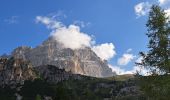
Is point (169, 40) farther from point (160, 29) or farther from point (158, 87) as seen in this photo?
point (158, 87)

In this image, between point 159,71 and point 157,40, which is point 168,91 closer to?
point 159,71

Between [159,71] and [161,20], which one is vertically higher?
[161,20]

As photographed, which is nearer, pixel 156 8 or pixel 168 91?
pixel 168 91

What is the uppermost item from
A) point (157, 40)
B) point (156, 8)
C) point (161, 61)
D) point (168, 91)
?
point (156, 8)

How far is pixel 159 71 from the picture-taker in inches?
1420

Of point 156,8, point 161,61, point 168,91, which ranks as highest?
point 156,8

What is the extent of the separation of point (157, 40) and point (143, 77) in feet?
14.0

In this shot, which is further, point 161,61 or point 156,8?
point 156,8

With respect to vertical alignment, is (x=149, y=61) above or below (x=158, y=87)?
above

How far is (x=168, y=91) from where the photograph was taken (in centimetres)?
3497

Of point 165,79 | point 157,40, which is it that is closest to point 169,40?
point 157,40

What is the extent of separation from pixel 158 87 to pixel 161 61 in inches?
106

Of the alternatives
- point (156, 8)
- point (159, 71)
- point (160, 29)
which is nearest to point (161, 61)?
point (159, 71)

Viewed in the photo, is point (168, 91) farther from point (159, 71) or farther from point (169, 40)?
point (169, 40)
